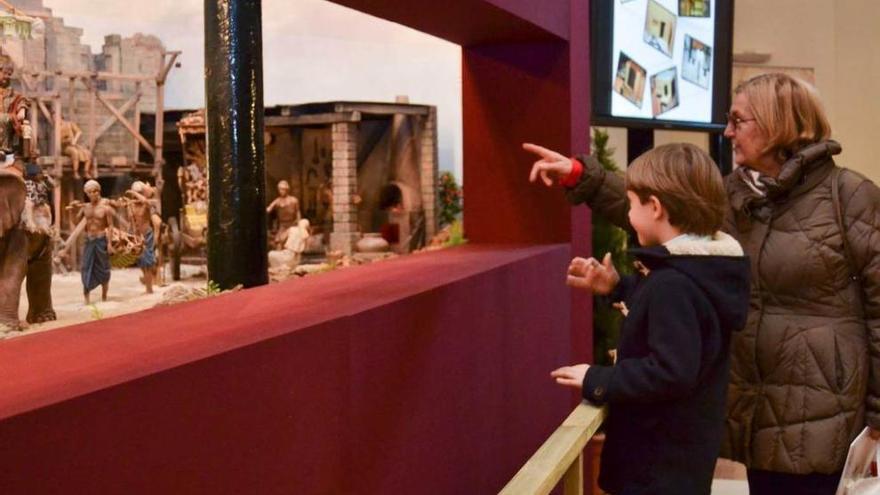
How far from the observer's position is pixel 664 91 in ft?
16.0

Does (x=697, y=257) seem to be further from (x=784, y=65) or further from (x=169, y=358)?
(x=784, y=65)

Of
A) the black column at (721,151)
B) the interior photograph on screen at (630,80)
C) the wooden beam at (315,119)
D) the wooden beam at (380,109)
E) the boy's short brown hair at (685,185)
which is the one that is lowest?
the boy's short brown hair at (685,185)

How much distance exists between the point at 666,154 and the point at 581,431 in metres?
0.54

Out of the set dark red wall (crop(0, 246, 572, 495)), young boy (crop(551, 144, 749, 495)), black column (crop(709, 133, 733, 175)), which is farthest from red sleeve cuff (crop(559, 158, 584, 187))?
black column (crop(709, 133, 733, 175))

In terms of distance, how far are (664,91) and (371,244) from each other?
177 cm

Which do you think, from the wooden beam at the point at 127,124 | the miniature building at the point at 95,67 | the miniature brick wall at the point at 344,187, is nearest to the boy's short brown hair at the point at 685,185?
the miniature building at the point at 95,67

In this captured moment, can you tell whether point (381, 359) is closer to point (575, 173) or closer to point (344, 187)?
point (575, 173)

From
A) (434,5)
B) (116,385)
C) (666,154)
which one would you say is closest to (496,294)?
(434,5)

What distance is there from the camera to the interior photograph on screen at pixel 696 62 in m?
5.03

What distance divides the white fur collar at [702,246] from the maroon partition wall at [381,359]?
0.54 meters

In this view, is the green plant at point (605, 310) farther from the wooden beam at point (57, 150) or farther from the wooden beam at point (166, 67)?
the wooden beam at point (57, 150)

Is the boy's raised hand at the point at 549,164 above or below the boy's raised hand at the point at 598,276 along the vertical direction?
above

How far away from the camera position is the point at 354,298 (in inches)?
84.5

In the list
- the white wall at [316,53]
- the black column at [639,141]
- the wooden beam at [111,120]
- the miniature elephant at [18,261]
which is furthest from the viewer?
the black column at [639,141]
